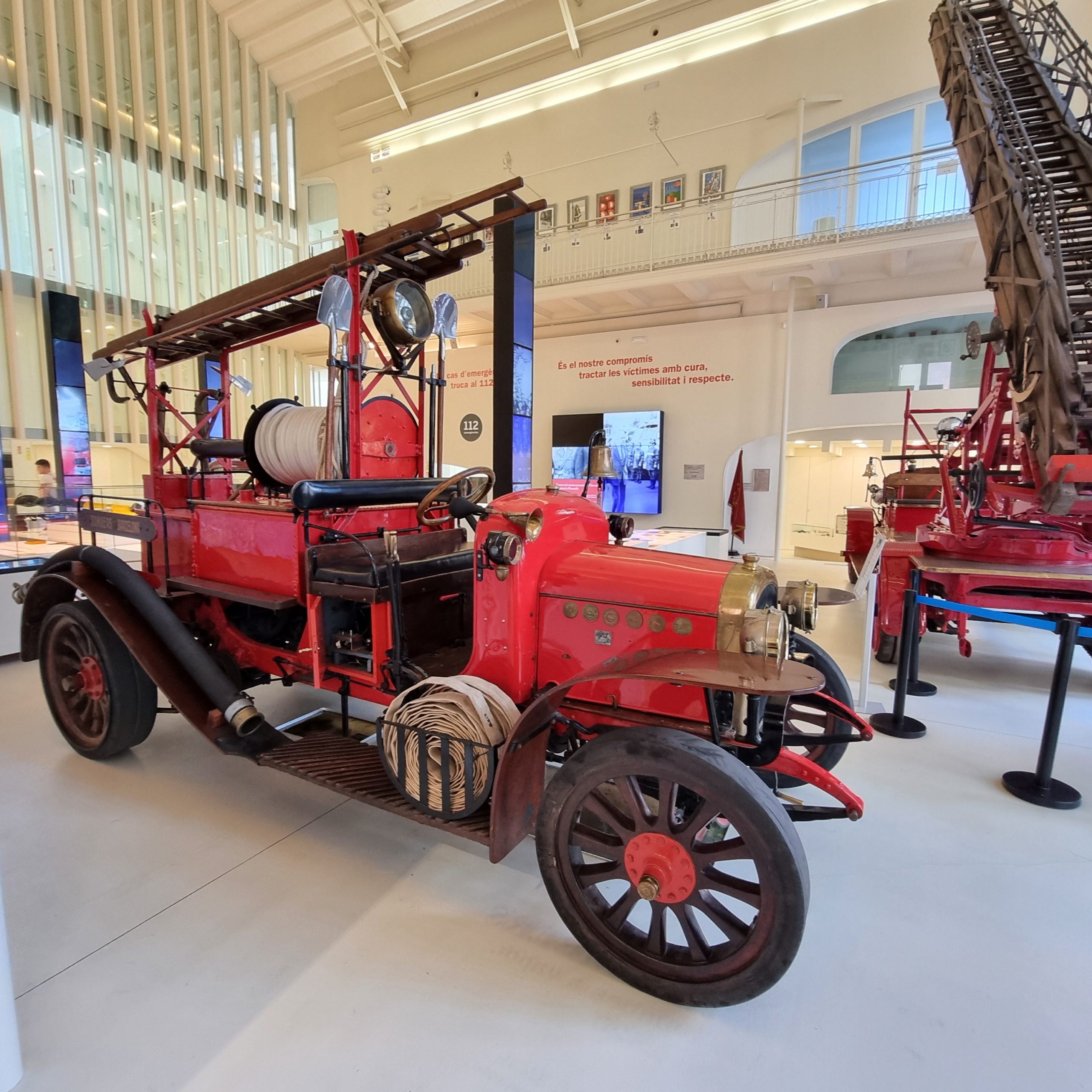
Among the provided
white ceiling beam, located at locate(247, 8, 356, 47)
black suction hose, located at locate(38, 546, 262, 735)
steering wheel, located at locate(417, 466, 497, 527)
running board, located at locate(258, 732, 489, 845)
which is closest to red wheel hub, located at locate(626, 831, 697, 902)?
running board, located at locate(258, 732, 489, 845)

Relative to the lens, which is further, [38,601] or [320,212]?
[320,212]

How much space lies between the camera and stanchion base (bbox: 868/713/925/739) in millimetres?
3336

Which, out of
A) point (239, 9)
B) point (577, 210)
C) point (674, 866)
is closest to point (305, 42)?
point (239, 9)

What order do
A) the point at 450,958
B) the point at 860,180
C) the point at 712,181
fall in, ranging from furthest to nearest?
the point at 712,181 < the point at 860,180 < the point at 450,958

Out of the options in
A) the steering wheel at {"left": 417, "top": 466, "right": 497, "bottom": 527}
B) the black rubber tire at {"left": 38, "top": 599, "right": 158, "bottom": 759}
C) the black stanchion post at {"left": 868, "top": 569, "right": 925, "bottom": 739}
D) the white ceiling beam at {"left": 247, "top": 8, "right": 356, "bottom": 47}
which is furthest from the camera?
the white ceiling beam at {"left": 247, "top": 8, "right": 356, "bottom": 47}

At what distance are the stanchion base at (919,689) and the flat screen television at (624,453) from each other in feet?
19.7

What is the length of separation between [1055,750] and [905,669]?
76cm

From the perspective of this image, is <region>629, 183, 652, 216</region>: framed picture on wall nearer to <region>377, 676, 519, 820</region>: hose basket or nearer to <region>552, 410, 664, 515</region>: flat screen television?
<region>552, 410, 664, 515</region>: flat screen television

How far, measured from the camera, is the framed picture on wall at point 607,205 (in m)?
9.83

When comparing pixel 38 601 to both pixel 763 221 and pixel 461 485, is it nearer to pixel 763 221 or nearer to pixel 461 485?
pixel 461 485

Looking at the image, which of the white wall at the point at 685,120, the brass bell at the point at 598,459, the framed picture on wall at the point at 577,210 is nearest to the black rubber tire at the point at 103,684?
the brass bell at the point at 598,459

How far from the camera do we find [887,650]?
4828 mm

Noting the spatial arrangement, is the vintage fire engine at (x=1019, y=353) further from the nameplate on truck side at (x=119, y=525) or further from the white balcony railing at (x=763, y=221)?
the nameplate on truck side at (x=119, y=525)

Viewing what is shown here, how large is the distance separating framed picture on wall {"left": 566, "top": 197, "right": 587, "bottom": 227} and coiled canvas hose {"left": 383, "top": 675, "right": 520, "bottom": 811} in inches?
392
